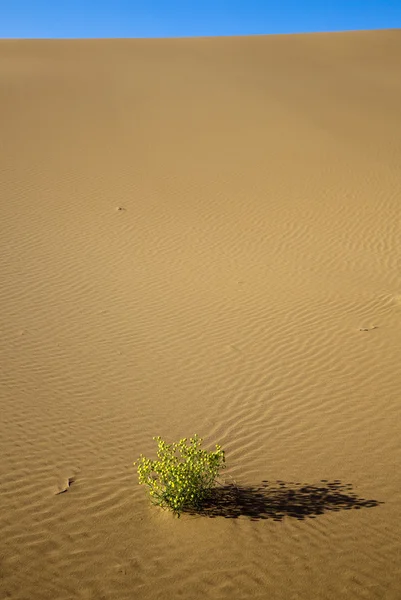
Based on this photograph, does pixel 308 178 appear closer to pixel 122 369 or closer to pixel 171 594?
pixel 122 369

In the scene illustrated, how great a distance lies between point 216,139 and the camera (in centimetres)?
2148

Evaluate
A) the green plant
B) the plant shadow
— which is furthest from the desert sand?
the green plant

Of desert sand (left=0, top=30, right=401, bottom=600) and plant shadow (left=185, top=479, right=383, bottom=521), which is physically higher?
desert sand (left=0, top=30, right=401, bottom=600)

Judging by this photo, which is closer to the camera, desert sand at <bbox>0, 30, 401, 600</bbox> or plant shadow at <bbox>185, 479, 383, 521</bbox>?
desert sand at <bbox>0, 30, 401, 600</bbox>

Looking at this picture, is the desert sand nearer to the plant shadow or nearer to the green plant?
the plant shadow

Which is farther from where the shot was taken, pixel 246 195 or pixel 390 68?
pixel 390 68

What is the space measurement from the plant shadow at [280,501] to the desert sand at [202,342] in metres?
0.02

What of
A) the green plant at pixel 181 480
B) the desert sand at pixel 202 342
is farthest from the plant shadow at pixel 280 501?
the green plant at pixel 181 480

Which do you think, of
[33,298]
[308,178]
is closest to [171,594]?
[33,298]

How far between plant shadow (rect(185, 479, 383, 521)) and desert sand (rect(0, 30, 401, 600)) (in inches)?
0.8

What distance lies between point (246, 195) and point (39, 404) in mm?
11340

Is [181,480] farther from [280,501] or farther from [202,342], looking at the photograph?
[202,342]

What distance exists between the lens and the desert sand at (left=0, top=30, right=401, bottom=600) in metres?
4.48

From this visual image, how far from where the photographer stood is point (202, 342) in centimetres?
902
